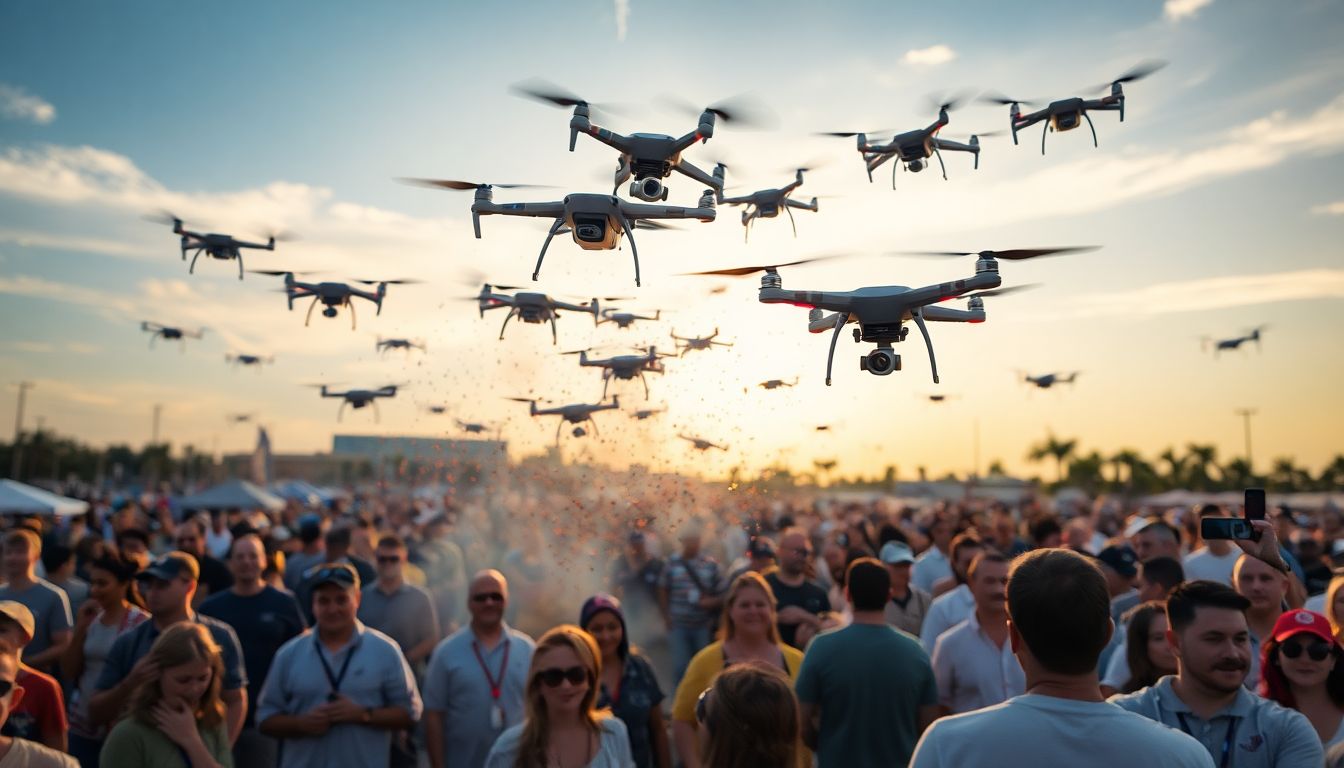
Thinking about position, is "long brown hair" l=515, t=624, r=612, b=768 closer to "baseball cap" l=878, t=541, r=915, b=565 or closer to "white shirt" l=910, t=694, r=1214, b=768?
"white shirt" l=910, t=694, r=1214, b=768

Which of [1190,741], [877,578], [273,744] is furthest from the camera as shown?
[273,744]

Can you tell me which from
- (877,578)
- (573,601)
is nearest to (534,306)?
(877,578)

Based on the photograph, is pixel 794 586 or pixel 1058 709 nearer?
pixel 1058 709

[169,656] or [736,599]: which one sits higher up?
[736,599]

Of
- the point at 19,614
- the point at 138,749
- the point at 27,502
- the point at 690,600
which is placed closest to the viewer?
the point at 138,749

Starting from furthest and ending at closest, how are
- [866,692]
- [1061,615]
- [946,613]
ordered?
[946,613]
[866,692]
[1061,615]

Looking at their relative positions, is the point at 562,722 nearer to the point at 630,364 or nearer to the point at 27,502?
the point at 630,364

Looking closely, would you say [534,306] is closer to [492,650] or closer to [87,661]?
[492,650]

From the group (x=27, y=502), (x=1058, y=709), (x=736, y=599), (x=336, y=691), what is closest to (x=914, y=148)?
(x=1058, y=709)
